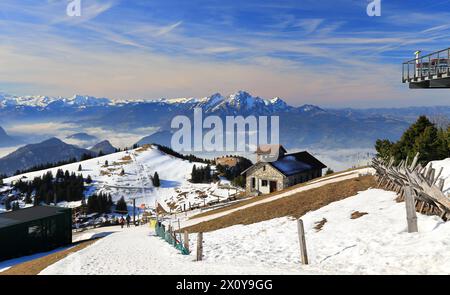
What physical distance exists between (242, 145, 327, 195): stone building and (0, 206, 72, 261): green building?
105 ft

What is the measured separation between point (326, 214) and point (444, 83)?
15.3m

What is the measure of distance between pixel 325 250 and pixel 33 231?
3550cm

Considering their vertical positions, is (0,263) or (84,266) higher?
(84,266)

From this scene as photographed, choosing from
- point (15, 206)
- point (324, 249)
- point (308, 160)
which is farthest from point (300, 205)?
point (15, 206)

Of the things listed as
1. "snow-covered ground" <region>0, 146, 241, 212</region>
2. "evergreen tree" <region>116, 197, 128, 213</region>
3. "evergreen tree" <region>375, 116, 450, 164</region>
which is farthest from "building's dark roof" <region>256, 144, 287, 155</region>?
"evergreen tree" <region>116, 197, 128, 213</region>

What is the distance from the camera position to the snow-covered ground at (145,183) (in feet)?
428

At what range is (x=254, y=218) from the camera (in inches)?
1193

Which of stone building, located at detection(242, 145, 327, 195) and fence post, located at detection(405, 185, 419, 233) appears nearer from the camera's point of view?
fence post, located at detection(405, 185, 419, 233)

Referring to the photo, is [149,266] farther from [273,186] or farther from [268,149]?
[268,149]

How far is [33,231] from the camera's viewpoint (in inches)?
1596

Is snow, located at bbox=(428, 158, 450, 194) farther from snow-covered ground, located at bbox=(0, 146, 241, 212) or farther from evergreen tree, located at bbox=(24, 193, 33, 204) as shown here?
evergreen tree, located at bbox=(24, 193, 33, 204)

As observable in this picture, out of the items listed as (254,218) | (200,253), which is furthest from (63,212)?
(200,253)

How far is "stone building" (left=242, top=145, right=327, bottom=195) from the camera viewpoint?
6225 cm
